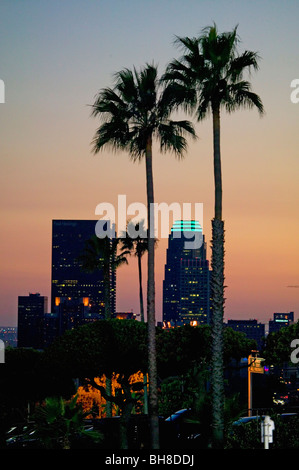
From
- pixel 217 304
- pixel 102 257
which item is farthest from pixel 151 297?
pixel 102 257

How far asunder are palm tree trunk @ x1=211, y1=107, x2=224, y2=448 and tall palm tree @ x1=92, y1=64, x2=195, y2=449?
2.51m

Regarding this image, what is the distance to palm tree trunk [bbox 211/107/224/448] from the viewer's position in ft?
75.4

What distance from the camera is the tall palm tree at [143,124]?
26.7 m

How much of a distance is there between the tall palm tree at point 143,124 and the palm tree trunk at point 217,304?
2505 mm

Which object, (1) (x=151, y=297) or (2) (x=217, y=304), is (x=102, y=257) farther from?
(2) (x=217, y=304)

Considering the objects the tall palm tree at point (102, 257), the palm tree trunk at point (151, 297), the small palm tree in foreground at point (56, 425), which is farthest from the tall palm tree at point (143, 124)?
the tall palm tree at point (102, 257)

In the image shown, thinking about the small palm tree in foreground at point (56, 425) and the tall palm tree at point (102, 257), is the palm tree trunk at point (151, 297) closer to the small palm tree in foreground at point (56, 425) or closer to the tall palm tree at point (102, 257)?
the small palm tree in foreground at point (56, 425)

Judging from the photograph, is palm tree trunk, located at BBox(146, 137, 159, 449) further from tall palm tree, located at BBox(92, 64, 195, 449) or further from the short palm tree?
the short palm tree

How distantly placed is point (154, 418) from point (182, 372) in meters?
12.4

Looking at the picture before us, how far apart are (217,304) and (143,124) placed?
785cm

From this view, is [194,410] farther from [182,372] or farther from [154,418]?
[182,372]

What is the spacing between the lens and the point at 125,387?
26.3m

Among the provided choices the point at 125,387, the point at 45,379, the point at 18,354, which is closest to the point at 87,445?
the point at 125,387
